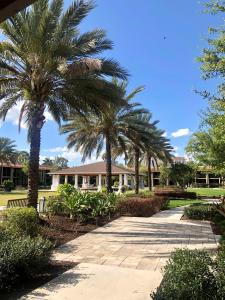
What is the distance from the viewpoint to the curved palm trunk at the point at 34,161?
14.3 meters

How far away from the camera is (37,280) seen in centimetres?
→ 666

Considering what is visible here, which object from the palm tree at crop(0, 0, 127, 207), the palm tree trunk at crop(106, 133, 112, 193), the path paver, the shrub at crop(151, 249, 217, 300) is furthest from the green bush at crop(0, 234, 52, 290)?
the palm tree trunk at crop(106, 133, 112, 193)

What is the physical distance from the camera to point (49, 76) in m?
14.2

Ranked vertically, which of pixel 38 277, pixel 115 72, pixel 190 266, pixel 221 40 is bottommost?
pixel 38 277

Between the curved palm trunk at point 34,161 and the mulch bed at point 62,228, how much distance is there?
3.35 feet

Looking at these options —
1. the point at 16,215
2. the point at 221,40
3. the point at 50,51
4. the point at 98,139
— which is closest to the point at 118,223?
the point at 16,215

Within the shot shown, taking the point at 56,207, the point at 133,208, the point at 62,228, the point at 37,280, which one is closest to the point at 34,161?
Answer: the point at 62,228

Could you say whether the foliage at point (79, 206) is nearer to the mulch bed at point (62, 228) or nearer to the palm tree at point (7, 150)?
the mulch bed at point (62, 228)

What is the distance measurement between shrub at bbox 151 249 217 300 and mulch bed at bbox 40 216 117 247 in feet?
20.0

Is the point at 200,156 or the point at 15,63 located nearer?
the point at 15,63

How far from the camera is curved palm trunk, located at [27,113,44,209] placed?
47.0 ft

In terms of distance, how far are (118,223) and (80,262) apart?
781 cm

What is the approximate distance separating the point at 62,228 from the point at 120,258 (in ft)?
16.8

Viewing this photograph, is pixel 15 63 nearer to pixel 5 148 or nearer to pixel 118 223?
pixel 118 223
